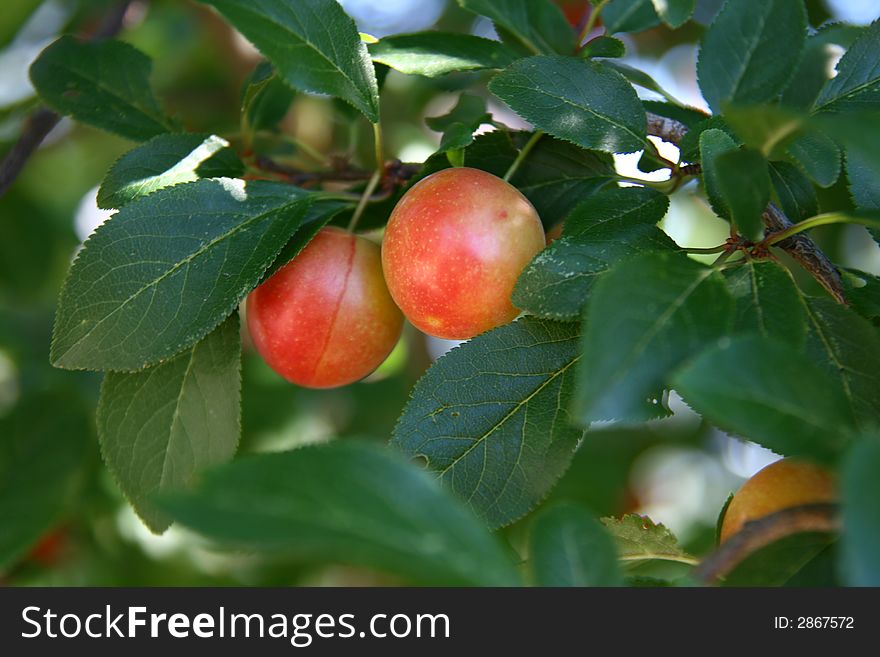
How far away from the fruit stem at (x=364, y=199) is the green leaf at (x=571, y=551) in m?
0.55

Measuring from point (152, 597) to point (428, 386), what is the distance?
0.33m

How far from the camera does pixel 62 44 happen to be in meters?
1.20

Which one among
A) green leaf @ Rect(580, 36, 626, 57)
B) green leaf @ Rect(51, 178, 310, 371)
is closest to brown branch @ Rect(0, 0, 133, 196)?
green leaf @ Rect(51, 178, 310, 371)

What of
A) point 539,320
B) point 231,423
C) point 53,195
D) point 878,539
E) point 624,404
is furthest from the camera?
point 53,195

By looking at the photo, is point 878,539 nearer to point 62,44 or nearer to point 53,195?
point 62,44

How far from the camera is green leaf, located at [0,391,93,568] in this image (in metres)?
1.59

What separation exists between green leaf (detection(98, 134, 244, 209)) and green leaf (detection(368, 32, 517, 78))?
23 centimetres

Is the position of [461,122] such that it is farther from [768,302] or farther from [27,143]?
[27,143]

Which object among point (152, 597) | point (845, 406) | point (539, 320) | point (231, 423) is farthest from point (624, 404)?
point (231, 423)

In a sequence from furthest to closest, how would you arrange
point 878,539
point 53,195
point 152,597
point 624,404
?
point 53,195, point 152,597, point 624,404, point 878,539

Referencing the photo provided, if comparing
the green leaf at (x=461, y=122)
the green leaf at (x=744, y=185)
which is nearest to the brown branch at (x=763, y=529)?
the green leaf at (x=744, y=185)

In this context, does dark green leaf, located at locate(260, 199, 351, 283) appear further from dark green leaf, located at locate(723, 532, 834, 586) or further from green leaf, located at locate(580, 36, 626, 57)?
dark green leaf, located at locate(723, 532, 834, 586)

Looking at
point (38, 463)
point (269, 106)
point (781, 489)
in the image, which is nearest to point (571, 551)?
point (781, 489)

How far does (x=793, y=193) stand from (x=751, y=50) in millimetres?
174
